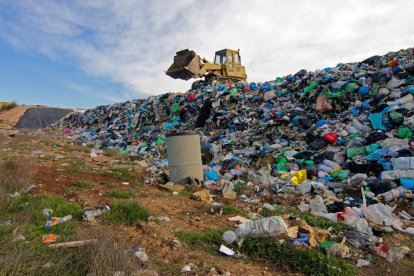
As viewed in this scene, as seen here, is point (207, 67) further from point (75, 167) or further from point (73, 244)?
point (73, 244)

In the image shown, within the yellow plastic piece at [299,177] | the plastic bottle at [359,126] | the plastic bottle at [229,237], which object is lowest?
the plastic bottle at [229,237]

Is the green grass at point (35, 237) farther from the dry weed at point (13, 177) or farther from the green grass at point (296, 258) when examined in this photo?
the green grass at point (296, 258)

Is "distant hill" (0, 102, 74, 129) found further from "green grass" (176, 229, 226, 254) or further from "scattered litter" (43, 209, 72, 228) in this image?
"green grass" (176, 229, 226, 254)

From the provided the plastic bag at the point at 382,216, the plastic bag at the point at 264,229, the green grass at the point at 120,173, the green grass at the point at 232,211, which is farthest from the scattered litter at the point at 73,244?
the green grass at the point at 120,173

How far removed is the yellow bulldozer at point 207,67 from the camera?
1366 centimetres

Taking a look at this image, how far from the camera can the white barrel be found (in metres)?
6.08

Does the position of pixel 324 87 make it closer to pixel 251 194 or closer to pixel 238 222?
pixel 251 194

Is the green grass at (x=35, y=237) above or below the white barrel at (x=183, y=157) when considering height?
below

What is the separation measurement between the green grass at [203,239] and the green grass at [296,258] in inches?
10.7

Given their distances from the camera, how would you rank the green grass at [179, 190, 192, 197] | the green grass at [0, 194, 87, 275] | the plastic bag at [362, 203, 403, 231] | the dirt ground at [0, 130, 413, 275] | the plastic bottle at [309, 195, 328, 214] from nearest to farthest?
the green grass at [0, 194, 87, 275], the dirt ground at [0, 130, 413, 275], the plastic bag at [362, 203, 403, 231], the plastic bottle at [309, 195, 328, 214], the green grass at [179, 190, 192, 197]

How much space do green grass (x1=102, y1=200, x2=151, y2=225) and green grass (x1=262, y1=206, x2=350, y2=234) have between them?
151 cm

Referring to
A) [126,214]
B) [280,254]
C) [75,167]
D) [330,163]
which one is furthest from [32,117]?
[280,254]

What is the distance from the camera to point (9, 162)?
566cm

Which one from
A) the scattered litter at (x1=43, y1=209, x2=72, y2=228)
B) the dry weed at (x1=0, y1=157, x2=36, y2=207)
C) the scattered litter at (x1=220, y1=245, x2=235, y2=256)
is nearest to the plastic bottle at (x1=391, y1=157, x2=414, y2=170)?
the scattered litter at (x1=220, y1=245, x2=235, y2=256)
